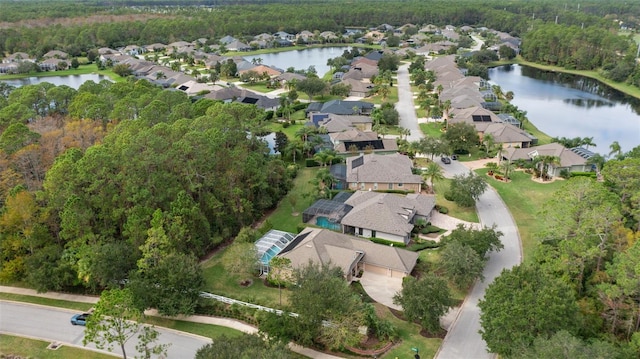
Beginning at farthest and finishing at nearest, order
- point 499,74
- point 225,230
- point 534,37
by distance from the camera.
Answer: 1. point 534,37
2. point 499,74
3. point 225,230

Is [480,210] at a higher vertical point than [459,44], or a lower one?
lower

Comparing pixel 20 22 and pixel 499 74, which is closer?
pixel 499 74

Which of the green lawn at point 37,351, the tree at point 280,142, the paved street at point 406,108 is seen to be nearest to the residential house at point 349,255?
the green lawn at point 37,351

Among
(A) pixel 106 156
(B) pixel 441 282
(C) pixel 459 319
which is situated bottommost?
(C) pixel 459 319

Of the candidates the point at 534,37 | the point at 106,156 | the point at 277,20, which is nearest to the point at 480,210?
the point at 106,156

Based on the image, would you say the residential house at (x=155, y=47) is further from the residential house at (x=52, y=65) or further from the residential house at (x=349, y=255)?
the residential house at (x=349, y=255)

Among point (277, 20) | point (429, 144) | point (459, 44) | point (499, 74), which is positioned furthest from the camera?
point (277, 20)

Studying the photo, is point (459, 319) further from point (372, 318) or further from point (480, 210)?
point (480, 210)
